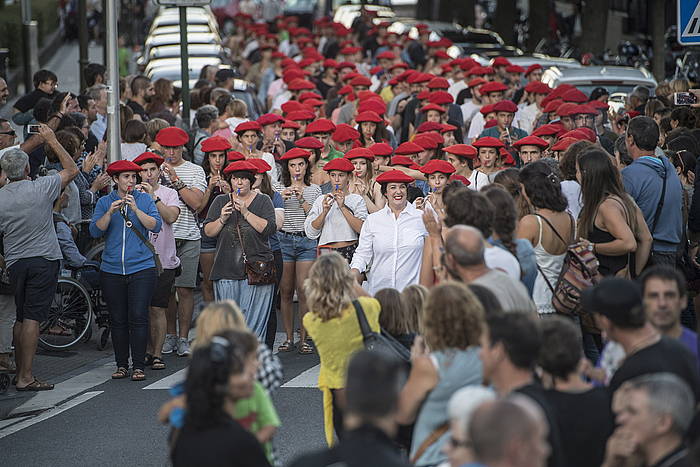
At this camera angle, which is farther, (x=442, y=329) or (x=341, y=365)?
(x=341, y=365)

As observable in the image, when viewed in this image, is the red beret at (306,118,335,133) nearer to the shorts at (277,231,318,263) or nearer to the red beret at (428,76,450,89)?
the shorts at (277,231,318,263)

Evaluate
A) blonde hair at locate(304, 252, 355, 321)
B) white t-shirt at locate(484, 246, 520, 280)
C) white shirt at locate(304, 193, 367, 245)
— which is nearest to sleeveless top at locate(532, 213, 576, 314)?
white t-shirt at locate(484, 246, 520, 280)

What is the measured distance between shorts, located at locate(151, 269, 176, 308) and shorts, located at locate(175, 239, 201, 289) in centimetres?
47

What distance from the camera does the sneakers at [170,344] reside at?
41.5 ft

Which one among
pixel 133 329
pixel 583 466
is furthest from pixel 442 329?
pixel 133 329

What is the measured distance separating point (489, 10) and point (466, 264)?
55.9 metres

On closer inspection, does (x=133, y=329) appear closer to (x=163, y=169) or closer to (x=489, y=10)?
(x=163, y=169)

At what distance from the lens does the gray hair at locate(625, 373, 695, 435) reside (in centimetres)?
508

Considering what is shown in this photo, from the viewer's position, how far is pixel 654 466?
509cm

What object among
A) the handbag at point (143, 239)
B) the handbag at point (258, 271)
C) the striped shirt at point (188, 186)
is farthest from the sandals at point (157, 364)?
the handbag at point (258, 271)

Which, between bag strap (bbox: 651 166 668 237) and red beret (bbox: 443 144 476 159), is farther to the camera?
red beret (bbox: 443 144 476 159)

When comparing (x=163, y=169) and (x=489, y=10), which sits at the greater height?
(x=163, y=169)

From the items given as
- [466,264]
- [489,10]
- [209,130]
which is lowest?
[489,10]

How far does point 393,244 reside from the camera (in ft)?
33.2
